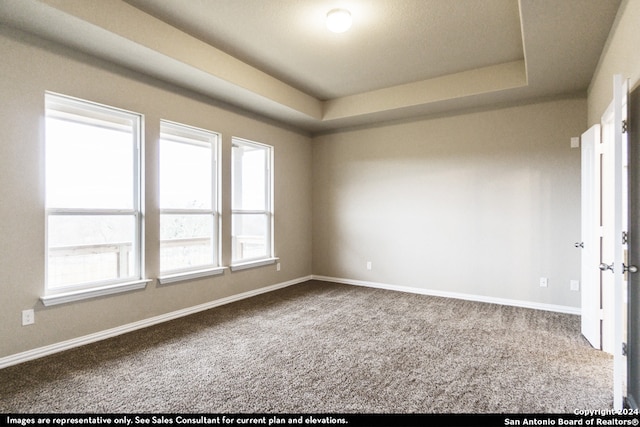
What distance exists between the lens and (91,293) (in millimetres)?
3111

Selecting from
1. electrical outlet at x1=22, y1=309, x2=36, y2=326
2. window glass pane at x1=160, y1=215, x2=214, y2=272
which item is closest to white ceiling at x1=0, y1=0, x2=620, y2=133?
window glass pane at x1=160, y1=215, x2=214, y2=272

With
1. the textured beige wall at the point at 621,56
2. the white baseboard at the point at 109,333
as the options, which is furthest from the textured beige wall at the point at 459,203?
the white baseboard at the point at 109,333

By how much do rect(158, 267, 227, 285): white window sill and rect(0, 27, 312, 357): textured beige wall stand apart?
7 centimetres

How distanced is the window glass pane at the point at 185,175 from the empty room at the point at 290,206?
0.03 m

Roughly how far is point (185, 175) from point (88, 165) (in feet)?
3.39

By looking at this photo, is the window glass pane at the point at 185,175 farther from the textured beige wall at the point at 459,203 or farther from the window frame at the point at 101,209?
the textured beige wall at the point at 459,203

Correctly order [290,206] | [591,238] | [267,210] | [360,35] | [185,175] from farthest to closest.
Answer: [290,206]
[267,210]
[185,175]
[360,35]
[591,238]

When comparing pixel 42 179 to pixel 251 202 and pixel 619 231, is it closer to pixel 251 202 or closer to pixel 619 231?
pixel 251 202

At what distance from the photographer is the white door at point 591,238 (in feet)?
9.61

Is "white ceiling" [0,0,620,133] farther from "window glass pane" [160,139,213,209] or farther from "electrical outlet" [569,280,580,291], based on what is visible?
"electrical outlet" [569,280,580,291]

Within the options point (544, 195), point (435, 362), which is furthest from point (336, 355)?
point (544, 195)

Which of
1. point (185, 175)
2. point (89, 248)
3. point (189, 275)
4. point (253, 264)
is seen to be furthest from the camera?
point (253, 264)

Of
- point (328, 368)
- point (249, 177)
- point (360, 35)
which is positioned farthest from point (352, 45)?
point (328, 368)

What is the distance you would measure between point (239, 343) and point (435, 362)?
1.71 m
